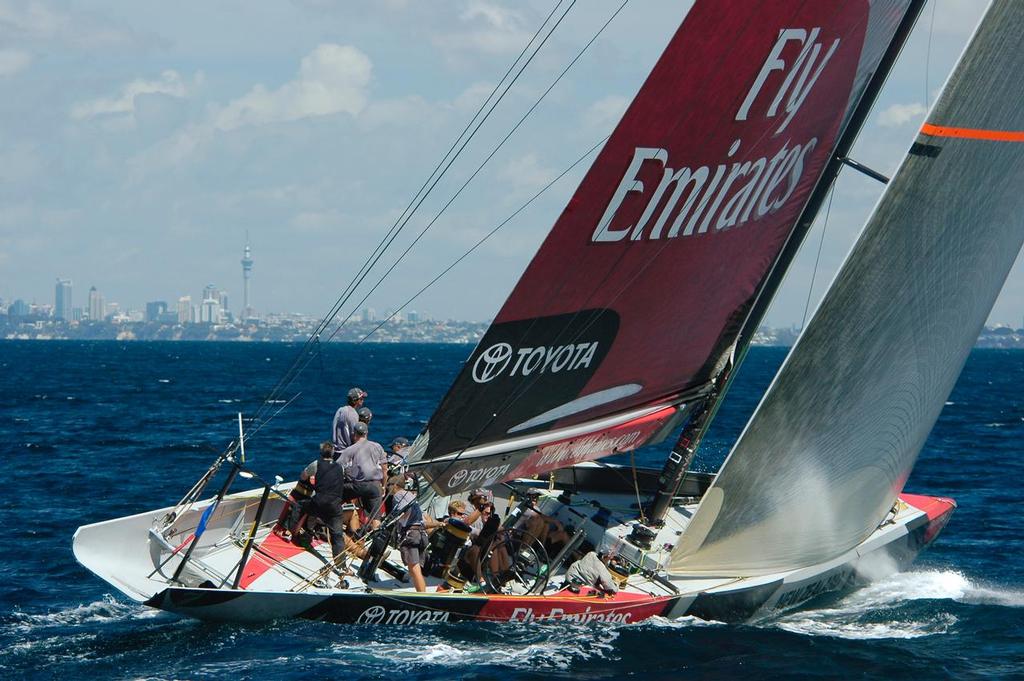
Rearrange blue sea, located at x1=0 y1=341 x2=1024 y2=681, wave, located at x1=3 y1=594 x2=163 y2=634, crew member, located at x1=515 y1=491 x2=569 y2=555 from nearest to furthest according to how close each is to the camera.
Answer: blue sea, located at x1=0 y1=341 x2=1024 y2=681, wave, located at x1=3 y1=594 x2=163 y2=634, crew member, located at x1=515 y1=491 x2=569 y2=555

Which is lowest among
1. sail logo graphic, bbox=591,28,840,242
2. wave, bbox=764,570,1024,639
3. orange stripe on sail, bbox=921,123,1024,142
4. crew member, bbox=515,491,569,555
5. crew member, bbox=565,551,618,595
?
crew member, bbox=565,551,618,595

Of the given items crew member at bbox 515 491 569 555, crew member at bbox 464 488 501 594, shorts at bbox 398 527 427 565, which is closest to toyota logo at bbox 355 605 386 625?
shorts at bbox 398 527 427 565

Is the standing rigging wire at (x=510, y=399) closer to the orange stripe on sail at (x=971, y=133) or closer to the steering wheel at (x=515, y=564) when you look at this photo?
the steering wheel at (x=515, y=564)

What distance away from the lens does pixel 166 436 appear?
35719mm

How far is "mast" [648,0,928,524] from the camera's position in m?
14.4

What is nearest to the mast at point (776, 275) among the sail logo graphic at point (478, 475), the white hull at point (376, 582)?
the white hull at point (376, 582)

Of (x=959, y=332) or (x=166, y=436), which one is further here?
(x=166, y=436)

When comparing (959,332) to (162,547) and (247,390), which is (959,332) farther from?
(247,390)

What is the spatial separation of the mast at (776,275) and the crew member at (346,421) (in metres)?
3.86

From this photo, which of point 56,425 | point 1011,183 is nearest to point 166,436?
point 56,425

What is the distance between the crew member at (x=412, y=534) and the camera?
13609mm

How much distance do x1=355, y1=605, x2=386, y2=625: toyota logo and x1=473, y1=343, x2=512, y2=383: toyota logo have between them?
2.62 meters

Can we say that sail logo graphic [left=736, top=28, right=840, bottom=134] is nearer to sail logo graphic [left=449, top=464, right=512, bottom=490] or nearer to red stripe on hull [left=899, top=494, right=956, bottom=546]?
sail logo graphic [left=449, top=464, right=512, bottom=490]

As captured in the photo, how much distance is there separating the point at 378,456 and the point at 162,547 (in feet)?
8.63
